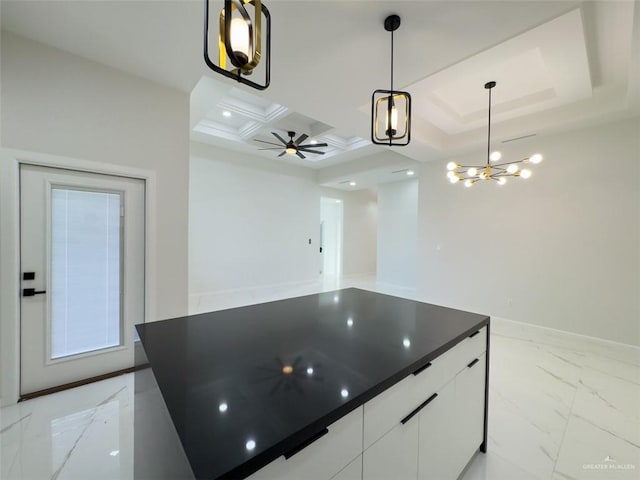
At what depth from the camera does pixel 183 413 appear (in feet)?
2.33

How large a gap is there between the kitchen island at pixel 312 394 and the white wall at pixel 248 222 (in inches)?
171

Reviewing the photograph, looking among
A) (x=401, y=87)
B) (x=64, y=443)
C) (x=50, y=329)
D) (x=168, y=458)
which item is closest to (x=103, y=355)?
(x=50, y=329)

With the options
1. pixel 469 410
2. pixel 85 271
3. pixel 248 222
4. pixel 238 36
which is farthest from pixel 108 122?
pixel 248 222

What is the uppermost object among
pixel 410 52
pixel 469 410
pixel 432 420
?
pixel 410 52

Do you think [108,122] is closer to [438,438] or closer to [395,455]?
[395,455]

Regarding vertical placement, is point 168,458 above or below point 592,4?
below

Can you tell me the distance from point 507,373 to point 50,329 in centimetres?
433

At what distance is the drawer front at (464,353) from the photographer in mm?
1296

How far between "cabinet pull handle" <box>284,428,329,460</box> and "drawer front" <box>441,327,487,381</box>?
2.56 feet

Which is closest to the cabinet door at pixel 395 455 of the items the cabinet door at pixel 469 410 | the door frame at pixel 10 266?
the cabinet door at pixel 469 410

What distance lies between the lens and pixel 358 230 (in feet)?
28.5

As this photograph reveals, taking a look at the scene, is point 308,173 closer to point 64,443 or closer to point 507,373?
point 507,373

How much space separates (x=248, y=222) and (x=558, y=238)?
18.7ft

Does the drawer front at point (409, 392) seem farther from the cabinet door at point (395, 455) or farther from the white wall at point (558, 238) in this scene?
the white wall at point (558, 238)
